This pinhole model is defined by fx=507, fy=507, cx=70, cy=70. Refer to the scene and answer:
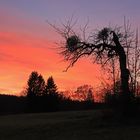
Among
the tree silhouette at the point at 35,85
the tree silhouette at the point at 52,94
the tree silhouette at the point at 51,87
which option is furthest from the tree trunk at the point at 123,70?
the tree silhouette at the point at 51,87

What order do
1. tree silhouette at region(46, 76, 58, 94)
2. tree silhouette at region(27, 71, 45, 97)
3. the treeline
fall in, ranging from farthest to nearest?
tree silhouette at region(46, 76, 58, 94)
tree silhouette at region(27, 71, 45, 97)
the treeline

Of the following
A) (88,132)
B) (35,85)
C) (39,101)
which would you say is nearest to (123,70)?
(88,132)

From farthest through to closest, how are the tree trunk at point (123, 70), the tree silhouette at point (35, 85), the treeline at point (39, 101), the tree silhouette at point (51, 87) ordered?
the tree silhouette at point (51, 87), the tree silhouette at point (35, 85), the treeline at point (39, 101), the tree trunk at point (123, 70)

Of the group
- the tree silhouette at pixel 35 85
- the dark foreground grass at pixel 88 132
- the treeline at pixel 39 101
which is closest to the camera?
the dark foreground grass at pixel 88 132

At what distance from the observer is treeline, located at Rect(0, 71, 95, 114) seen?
321 ft

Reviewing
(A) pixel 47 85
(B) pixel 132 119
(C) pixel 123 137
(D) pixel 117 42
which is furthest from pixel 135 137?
(A) pixel 47 85

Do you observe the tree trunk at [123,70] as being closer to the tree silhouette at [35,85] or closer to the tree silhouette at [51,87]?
the tree silhouette at [35,85]

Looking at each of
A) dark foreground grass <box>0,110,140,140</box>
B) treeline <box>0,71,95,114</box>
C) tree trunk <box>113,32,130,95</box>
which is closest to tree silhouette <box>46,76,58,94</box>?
treeline <box>0,71,95,114</box>

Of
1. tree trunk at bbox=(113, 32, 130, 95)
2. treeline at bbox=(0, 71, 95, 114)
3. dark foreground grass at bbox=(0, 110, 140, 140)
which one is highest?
treeline at bbox=(0, 71, 95, 114)

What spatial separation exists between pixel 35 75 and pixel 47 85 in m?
5.58

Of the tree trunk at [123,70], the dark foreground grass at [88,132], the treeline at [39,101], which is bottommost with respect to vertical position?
the dark foreground grass at [88,132]

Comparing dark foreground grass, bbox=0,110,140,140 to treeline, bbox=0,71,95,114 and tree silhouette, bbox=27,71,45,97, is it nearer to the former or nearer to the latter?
treeline, bbox=0,71,95,114

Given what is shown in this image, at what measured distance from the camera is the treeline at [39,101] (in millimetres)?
97812

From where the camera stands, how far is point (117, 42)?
34.5 m
